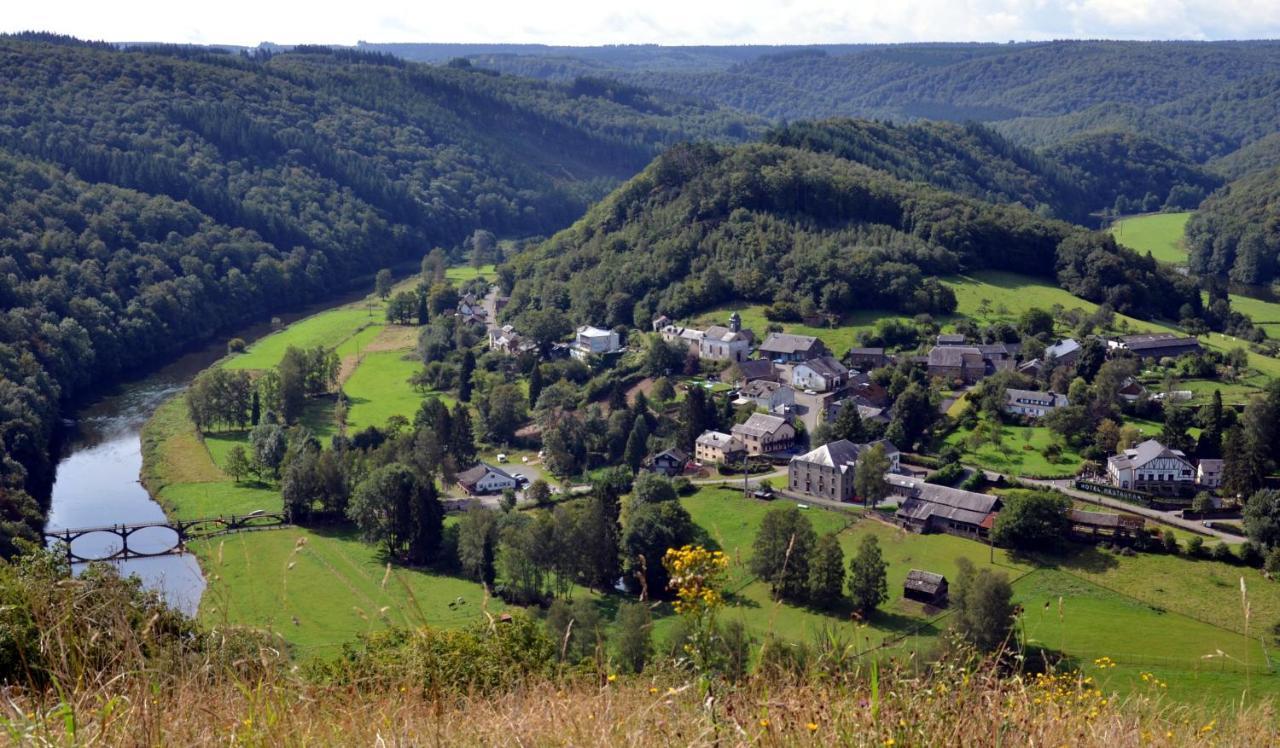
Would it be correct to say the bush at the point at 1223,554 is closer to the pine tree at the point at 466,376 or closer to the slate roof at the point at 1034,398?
the slate roof at the point at 1034,398

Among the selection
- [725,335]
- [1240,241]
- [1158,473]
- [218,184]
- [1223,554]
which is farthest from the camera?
[218,184]

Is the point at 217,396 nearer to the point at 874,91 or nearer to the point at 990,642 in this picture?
the point at 990,642

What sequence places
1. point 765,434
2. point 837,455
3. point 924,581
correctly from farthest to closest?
1. point 765,434
2. point 837,455
3. point 924,581

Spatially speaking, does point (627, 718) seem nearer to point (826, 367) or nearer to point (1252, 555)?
point (1252, 555)

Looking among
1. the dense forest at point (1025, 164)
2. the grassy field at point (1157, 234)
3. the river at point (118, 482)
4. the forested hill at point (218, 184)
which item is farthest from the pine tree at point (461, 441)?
the grassy field at point (1157, 234)

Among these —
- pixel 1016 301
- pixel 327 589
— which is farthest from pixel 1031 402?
pixel 327 589

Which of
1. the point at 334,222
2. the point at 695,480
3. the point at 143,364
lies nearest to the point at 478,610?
the point at 695,480

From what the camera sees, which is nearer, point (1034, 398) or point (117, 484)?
point (117, 484)
